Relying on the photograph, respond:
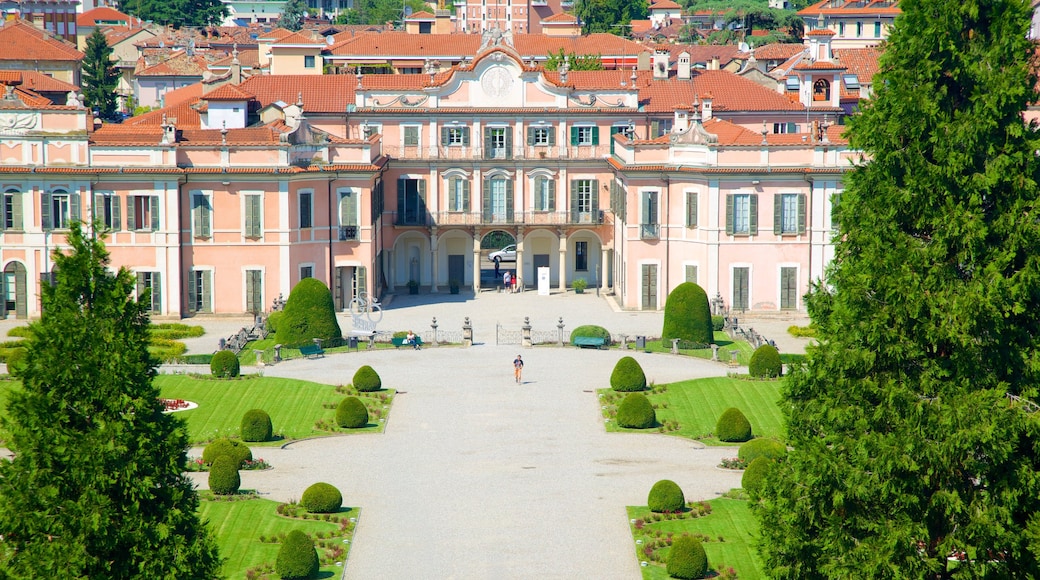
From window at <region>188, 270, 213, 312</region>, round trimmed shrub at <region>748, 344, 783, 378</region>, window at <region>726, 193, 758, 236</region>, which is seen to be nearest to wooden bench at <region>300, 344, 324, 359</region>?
window at <region>188, 270, 213, 312</region>

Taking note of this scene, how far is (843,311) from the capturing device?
24.3 metres

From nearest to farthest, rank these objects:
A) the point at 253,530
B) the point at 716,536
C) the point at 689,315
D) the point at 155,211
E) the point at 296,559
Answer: the point at 296,559
the point at 716,536
the point at 253,530
the point at 689,315
the point at 155,211

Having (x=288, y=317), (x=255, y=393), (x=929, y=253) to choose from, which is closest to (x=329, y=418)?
(x=255, y=393)

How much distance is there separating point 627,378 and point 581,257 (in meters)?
29.4

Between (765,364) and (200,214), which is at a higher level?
(200,214)

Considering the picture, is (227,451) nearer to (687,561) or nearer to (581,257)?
(687,561)

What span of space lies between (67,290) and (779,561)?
11.5m

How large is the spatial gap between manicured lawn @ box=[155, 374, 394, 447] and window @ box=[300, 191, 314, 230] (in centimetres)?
1646

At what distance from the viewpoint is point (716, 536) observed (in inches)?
1510

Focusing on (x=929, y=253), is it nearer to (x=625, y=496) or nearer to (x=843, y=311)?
(x=843, y=311)

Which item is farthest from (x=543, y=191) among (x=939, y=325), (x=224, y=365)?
(x=939, y=325)

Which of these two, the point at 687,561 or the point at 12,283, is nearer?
the point at 687,561

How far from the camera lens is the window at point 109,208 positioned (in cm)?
6956

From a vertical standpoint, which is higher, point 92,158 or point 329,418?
point 92,158
